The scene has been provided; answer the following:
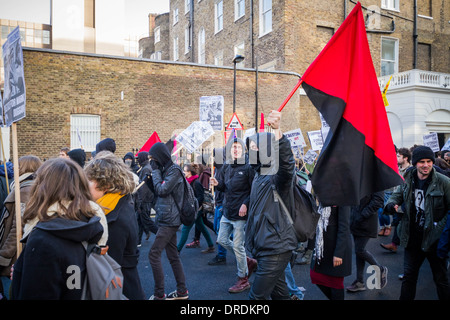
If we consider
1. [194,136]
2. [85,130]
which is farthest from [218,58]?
[194,136]

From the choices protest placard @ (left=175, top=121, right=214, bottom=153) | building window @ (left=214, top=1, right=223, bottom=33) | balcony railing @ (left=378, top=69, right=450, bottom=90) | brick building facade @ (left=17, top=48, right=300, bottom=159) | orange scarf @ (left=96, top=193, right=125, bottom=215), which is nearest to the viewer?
orange scarf @ (left=96, top=193, right=125, bottom=215)

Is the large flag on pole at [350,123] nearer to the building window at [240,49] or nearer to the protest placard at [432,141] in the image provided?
the protest placard at [432,141]

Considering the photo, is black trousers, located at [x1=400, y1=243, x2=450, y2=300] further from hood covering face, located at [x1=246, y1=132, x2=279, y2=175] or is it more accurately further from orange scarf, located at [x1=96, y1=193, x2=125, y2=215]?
orange scarf, located at [x1=96, y1=193, x2=125, y2=215]

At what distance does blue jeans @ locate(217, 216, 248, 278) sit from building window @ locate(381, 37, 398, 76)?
21082 millimetres

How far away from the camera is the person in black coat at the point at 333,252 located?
3.75 m

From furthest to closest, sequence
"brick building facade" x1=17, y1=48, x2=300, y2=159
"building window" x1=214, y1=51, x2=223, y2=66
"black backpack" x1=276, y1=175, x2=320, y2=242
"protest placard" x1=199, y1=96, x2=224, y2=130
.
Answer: "building window" x1=214, y1=51, x2=223, y2=66, "brick building facade" x1=17, y1=48, x2=300, y2=159, "protest placard" x1=199, y1=96, x2=224, y2=130, "black backpack" x1=276, y1=175, x2=320, y2=242

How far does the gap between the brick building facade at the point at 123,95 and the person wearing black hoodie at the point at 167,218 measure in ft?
39.5

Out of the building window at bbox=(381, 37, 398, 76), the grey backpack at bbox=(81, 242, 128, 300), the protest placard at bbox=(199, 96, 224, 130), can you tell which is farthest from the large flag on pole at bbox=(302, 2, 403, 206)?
the building window at bbox=(381, 37, 398, 76)

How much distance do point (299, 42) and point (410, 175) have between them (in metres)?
17.6

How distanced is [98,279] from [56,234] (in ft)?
1.15

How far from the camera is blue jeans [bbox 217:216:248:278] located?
5430 mm

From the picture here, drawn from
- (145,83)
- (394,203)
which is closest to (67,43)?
(145,83)

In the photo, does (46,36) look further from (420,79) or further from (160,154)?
(160,154)

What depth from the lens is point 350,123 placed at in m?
3.37
